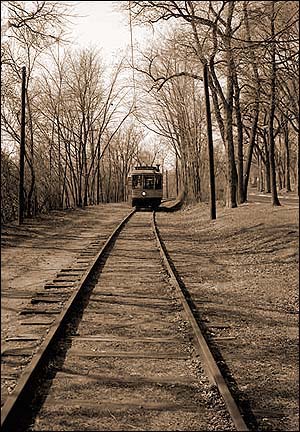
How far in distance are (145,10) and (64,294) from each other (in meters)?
15.1

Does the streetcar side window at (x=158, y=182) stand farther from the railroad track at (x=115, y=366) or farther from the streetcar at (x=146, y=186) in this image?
the railroad track at (x=115, y=366)

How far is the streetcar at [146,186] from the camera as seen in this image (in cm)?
3841

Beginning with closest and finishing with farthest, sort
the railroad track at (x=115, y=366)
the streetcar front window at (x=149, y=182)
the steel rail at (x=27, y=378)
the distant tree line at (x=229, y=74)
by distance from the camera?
the steel rail at (x=27, y=378), the railroad track at (x=115, y=366), the distant tree line at (x=229, y=74), the streetcar front window at (x=149, y=182)

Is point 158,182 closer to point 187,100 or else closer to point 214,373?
point 187,100

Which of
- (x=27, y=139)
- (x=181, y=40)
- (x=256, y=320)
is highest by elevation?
(x=181, y=40)

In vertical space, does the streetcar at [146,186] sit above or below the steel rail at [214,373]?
above

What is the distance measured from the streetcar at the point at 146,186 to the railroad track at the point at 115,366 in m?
28.2

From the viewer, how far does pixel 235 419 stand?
421 centimetres

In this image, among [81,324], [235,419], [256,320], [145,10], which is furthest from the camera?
[145,10]

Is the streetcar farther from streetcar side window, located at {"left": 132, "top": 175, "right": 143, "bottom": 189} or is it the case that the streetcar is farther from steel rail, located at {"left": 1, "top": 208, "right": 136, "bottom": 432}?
steel rail, located at {"left": 1, "top": 208, "right": 136, "bottom": 432}

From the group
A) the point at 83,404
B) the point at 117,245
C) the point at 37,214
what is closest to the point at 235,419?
the point at 83,404

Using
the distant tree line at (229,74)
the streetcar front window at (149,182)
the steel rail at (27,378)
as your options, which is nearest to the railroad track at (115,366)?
the steel rail at (27,378)

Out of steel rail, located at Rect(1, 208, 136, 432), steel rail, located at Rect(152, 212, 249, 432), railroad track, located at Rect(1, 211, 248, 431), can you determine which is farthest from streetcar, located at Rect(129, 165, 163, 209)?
steel rail, located at Rect(1, 208, 136, 432)

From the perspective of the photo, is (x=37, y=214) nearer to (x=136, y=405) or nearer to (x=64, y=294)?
(x=64, y=294)
